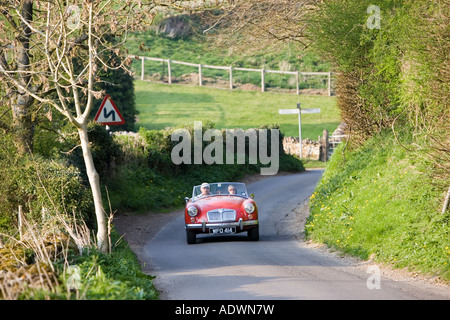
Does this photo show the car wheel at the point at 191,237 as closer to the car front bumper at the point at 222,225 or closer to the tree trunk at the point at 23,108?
the car front bumper at the point at 222,225

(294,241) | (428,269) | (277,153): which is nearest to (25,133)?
(294,241)

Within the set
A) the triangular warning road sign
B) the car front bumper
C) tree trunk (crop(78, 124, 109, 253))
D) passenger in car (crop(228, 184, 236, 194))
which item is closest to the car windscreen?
passenger in car (crop(228, 184, 236, 194))

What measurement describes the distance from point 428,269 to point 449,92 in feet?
13.0

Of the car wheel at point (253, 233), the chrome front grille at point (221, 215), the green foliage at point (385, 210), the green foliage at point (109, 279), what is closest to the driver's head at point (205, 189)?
the chrome front grille at point (221, 215)

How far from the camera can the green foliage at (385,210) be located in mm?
13039

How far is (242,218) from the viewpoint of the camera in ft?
58.2

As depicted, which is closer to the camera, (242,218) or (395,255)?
(395,255)

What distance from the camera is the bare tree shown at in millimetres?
12664

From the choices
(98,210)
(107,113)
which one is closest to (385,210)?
(98,210)

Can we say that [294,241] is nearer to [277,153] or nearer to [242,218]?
[242,218]

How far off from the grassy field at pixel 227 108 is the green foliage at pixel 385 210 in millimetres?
26626

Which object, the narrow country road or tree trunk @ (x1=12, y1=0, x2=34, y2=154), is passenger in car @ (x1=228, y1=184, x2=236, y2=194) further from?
tree trunk @ (x1=12, y1=0, x2=34, y2=154)

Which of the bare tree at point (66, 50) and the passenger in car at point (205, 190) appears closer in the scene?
the bare tree at point (66, 50)

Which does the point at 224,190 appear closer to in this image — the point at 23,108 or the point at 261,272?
the point at 23,108
